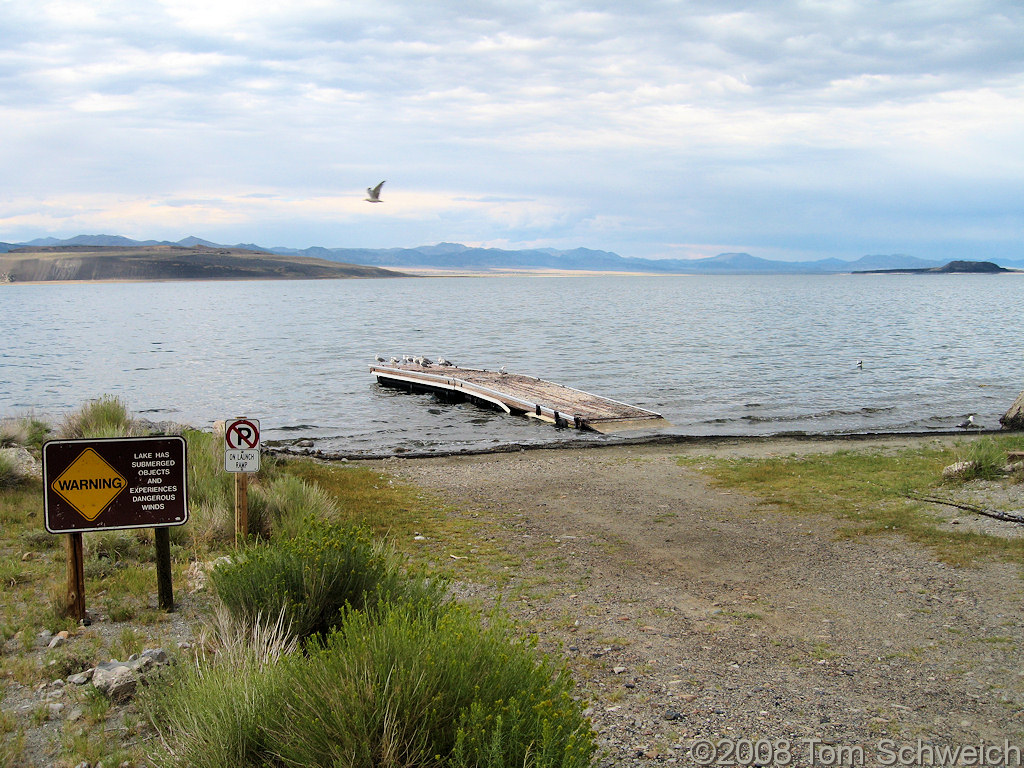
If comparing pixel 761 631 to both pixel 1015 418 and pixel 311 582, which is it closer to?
pixel 311 582

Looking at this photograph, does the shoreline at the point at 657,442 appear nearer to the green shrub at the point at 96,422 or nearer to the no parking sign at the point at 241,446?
the green shrub at the point at 96,422

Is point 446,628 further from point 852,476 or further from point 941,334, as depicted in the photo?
point 941,334

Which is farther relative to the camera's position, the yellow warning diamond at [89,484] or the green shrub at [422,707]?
the yellow warning diamond at [89,484]

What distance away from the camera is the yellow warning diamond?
6242 mm

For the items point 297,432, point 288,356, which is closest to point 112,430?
point 297,432

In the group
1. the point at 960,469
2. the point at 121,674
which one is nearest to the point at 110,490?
the point at 121,674

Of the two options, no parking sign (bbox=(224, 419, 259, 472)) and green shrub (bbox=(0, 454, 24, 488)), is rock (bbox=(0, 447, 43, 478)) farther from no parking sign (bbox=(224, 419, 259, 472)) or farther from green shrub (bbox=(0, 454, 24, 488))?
no parking sign (bbox=(224, 419, 259, 472))

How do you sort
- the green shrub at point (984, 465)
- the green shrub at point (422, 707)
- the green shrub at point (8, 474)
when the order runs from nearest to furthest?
the green shrub at point (422, 707)
the green shrub at point (8, 474)
the green shrub at point (984, 465)

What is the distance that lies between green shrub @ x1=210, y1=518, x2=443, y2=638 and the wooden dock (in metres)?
17.0

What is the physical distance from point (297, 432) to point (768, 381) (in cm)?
2111

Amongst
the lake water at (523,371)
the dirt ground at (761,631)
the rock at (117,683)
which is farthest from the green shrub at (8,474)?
the lake water at (523,371)

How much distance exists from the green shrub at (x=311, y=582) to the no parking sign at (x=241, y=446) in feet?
6.70

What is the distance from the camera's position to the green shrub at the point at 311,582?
18.4 feet
